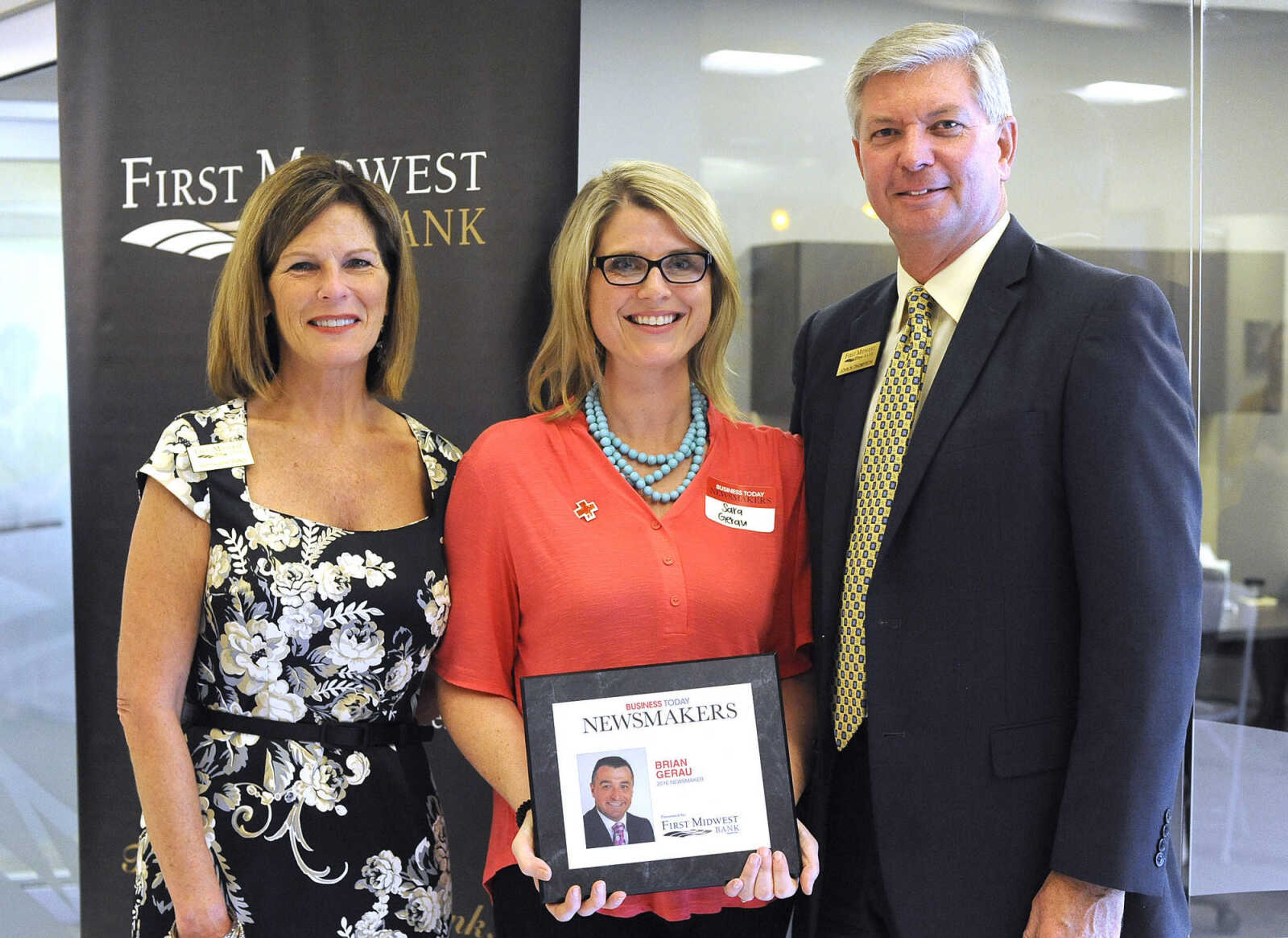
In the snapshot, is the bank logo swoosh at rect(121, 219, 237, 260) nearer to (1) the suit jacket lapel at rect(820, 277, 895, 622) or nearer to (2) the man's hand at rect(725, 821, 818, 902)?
(1) the suit jacket lapel at rect(820, 277, 895, 622)

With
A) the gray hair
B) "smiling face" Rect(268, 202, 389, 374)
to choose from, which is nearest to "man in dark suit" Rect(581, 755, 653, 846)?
"smiling face" Rect(268, 202, 389, 374)

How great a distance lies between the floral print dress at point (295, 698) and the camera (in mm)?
2107

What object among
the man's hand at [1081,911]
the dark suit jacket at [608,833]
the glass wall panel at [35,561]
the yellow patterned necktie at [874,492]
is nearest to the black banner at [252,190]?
the glass wall panel at [35,561]

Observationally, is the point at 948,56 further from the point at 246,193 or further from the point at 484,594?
the point at 246,193

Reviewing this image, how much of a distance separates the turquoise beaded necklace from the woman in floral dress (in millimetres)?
387

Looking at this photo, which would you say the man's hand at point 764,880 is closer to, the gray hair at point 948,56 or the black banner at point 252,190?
the gray hair at point 948,56

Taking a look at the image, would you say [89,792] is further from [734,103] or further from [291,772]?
[734,103]

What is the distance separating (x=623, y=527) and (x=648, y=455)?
20 cm

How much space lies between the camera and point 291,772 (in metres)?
2.15

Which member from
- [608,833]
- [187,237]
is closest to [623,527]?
[608,833]

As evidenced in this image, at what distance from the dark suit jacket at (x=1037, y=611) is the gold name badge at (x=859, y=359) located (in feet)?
0.77

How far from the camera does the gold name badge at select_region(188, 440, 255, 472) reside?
2.12m

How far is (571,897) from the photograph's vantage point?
1.83 metres

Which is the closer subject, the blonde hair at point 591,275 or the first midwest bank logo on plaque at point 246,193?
the blonde hair at point 591,275
